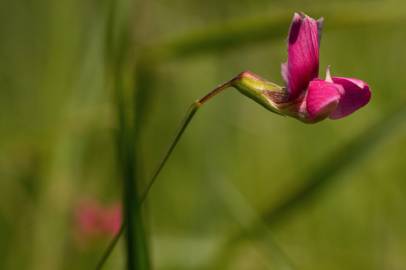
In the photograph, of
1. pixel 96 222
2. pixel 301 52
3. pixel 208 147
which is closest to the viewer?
pixel 301 52

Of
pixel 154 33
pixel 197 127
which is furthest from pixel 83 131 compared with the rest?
pixel 154 33

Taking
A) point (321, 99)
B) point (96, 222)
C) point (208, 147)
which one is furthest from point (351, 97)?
point (208, 147)

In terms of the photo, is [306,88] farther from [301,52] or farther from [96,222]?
[96,222]

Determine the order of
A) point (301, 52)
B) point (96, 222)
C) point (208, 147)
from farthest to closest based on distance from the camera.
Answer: point (208, 147)
point (96, 222)
point (301, 52)

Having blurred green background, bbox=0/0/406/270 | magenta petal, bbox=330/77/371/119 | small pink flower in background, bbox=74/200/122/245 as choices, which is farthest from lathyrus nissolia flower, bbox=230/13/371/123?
small pink flower in background, bbox=74/200/122/245

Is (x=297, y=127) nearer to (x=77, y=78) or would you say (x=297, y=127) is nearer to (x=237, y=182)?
(x=237, y=182)

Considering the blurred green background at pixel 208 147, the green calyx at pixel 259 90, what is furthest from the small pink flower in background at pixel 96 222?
the green calyx at pixel 259 90

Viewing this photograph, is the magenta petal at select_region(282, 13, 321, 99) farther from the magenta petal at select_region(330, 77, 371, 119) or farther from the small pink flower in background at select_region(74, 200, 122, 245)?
the small pink flower in background at select_region(74, 200, 122, 245)
